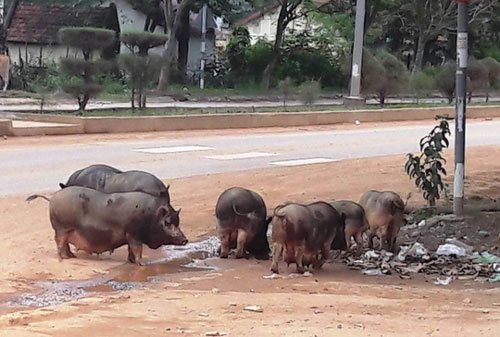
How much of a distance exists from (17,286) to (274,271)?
7.60 feet

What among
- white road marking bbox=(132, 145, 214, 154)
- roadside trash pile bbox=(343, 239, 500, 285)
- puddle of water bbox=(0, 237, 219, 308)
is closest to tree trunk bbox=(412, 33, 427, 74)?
white road marking bbox=(132, 145, 214, 154)

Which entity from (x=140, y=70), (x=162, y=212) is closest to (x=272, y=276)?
(x=162, y=212)

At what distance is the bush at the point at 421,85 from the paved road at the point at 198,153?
11222 millimetres

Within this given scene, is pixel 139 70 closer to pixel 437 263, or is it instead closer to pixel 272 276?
pixel 437 263

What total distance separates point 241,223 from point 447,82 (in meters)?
27.6

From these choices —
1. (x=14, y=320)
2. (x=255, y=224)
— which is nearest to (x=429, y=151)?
(x=255, y=224)

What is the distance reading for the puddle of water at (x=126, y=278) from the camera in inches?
315

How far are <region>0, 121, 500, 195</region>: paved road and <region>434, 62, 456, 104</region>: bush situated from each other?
10453mm

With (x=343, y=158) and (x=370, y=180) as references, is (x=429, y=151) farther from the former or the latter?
(x=343, y=158)

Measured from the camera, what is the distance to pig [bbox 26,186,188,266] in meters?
9.49

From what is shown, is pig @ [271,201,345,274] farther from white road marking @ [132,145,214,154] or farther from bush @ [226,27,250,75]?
bush @ [226,27,250,75]

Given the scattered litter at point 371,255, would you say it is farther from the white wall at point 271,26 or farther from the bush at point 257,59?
the white wall at point 271,26

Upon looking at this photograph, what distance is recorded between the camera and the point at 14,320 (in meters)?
6.90

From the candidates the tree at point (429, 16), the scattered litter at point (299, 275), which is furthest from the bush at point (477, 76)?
the scattered litter at point (299, 275)
